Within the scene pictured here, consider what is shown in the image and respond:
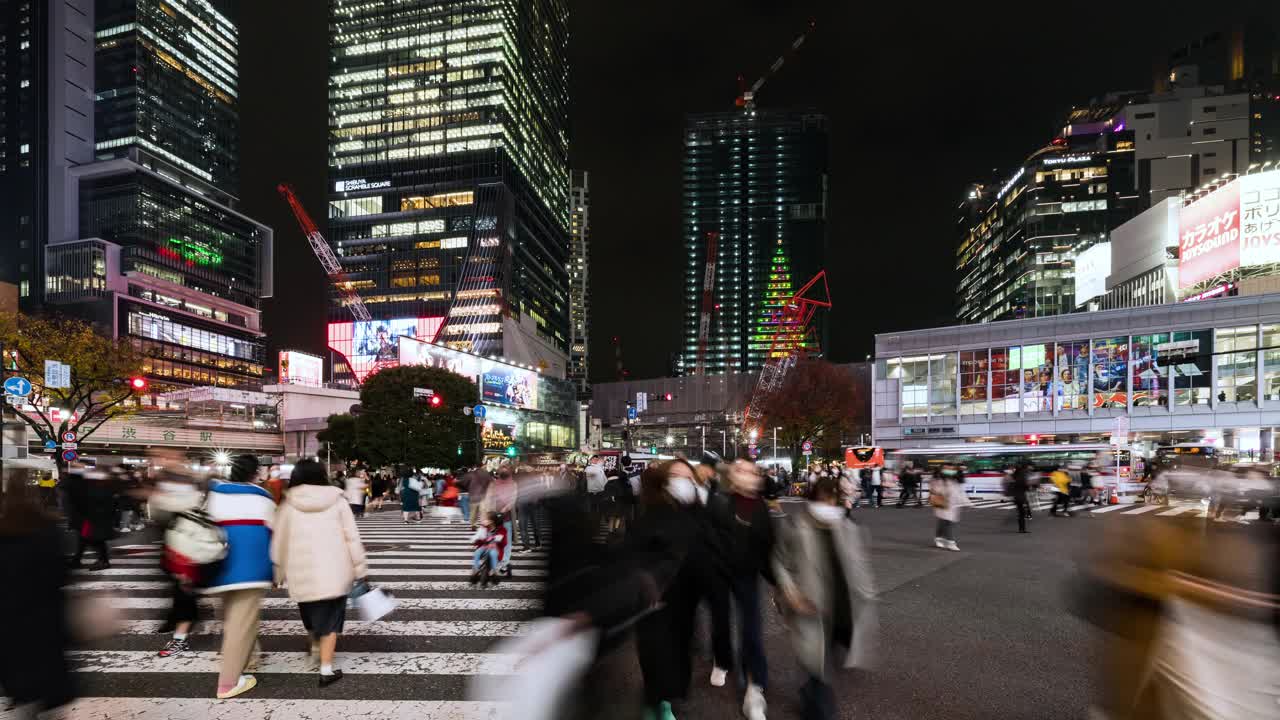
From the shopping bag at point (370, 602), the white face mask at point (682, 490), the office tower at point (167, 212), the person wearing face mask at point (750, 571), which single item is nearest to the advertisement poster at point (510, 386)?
the office tower at point (167, 212)

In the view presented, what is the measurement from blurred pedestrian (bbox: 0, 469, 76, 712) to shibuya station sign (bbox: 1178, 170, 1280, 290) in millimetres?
64319

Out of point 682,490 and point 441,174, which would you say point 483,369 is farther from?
point 441,174

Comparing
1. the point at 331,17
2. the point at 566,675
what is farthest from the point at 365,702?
the point at 331,17

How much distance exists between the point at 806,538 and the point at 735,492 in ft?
3.25

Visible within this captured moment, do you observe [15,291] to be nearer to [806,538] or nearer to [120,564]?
[120,564]

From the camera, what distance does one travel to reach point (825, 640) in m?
4.12

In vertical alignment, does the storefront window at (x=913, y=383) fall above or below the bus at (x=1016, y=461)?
above

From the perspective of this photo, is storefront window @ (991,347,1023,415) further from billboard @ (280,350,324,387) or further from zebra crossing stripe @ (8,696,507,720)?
billboard @ (280,350,324,387)

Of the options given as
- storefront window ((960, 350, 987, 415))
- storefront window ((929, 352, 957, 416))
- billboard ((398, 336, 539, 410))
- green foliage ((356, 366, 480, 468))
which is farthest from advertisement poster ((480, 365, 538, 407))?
storefront window ((960, 350, 987, 415))

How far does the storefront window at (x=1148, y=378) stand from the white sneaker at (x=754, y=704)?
54.5 metres

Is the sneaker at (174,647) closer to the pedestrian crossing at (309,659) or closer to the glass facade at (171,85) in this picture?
the pedestrian crossing at (309,659)

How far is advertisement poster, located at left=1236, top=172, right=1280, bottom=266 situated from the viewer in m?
46.0

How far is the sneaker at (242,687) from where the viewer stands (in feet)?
16.8

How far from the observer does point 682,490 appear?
430cm
